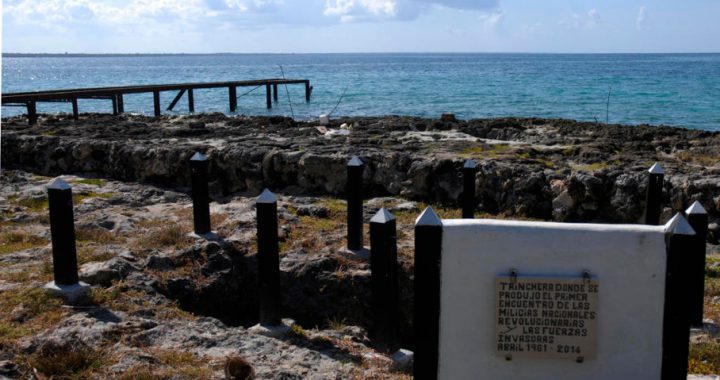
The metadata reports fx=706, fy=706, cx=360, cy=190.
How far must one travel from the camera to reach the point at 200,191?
25.3 feet

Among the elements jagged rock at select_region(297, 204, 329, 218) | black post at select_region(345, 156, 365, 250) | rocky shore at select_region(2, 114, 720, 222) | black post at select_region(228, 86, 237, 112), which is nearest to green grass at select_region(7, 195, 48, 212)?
rocky shore at select_region(2, 114, 720, 222)

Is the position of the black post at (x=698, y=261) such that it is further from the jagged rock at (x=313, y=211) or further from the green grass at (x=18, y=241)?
the green grass at (x=18, y=241)

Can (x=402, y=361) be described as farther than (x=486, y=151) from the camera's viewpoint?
No

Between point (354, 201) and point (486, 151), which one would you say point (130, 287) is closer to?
A: point (354, 201)

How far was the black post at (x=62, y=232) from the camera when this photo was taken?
6.08 m

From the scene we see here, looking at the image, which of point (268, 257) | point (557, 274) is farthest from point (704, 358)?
point (268, 257)

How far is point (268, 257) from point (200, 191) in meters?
2.12

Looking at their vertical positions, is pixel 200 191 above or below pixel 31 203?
above

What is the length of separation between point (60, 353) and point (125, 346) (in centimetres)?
45

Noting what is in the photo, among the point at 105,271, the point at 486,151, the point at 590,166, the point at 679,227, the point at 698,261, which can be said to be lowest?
the point at 105,271

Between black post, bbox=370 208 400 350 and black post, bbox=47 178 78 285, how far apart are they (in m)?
2.71

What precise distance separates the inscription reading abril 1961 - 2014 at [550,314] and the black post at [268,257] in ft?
7.60

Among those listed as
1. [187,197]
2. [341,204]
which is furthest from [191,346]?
[187,197]

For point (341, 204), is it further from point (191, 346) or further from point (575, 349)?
point (575, 349)
